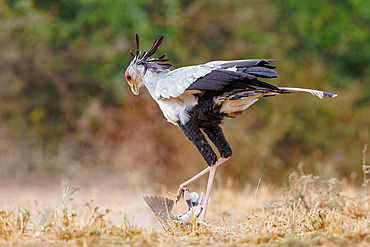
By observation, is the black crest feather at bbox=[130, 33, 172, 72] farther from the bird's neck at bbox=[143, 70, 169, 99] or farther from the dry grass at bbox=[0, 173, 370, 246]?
the dry grass at bbox=[0, 173, 370, 246]

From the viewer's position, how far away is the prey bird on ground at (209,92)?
425cm

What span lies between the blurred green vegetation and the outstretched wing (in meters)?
5.56

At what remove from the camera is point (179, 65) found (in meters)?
10.9

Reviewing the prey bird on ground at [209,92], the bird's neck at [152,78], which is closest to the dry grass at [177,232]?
the prey bird on ground at [209,92]

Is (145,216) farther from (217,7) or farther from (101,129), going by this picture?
(217,7)

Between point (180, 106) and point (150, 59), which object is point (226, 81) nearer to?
point (180, 106)

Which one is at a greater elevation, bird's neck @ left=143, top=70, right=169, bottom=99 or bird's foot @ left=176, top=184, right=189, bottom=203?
bird's neck @ left=143, top=70, right=169, bottom=99

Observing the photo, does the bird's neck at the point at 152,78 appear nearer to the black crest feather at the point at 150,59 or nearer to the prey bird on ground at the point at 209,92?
the prey bird on ground at the point at 209,92

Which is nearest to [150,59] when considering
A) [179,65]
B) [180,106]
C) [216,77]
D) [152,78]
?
[152,78]

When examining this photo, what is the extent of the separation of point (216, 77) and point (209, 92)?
10.9 inches

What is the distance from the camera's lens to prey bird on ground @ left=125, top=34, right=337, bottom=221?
4.25m

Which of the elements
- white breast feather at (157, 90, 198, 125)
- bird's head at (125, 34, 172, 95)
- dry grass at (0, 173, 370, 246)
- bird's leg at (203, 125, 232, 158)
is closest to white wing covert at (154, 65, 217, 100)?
white breast feather at (157, 90, 198, 125)

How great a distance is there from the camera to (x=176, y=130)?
10.5 meters

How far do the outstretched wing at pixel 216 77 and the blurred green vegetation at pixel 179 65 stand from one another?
5557 mm
